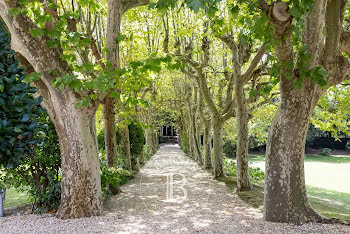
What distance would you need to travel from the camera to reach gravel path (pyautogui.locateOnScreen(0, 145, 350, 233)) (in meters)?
4.93

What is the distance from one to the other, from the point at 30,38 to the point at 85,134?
1.99 m

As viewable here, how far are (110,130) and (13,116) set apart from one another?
6710 millimetres

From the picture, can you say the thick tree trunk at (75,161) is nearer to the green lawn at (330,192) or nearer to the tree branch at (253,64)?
the green lawn at (330,192)

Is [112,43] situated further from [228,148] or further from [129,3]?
[228,148]

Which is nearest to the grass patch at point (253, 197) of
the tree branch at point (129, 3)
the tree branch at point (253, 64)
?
the tree branch at point (253, 64)

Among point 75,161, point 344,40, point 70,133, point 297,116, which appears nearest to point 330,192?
point 344,40

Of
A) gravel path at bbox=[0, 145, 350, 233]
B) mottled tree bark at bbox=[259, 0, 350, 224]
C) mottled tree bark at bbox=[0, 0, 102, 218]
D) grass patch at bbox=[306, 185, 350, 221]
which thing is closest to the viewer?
gravel path at bbox=[0, 145, 350, 233]

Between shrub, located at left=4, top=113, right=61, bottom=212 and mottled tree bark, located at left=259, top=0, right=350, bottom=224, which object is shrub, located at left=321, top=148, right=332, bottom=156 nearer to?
mottled tree bark, located at left=259, top=0, right=350, bottom=224

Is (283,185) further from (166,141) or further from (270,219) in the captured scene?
(166,141)

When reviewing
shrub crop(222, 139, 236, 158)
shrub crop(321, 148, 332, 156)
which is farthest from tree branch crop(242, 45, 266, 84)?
shrub crop(321, 148, 332, 156)

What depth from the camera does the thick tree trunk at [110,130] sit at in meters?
8.76

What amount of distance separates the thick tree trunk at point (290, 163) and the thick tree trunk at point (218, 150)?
687 cm

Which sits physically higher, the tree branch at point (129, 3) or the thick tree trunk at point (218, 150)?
the tree branch at point (129, 3)

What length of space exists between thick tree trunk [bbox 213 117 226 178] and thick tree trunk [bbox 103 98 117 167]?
A: 15.9 feet
